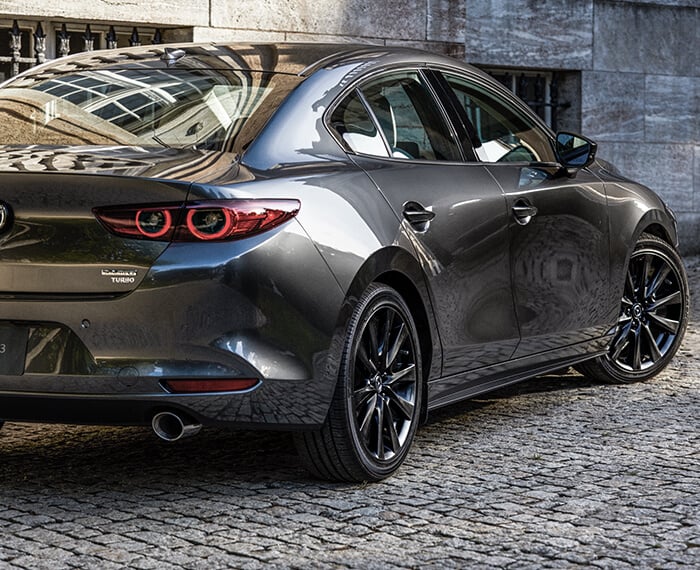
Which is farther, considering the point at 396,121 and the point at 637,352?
the point at 637,352

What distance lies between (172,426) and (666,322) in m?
3.62

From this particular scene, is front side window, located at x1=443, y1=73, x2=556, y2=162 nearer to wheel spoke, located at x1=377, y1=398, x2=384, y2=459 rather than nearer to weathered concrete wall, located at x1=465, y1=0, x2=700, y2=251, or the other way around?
wheel spoke, located at x1=377, y1=398, x2=384, y2=459

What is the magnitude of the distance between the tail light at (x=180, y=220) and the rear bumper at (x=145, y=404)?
0.47 m

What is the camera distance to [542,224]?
6520 millimetres

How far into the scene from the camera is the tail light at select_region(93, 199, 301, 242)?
4734 mm

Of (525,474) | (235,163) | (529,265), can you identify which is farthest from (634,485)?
(235,163)

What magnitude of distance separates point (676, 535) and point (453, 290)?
59.3 inches

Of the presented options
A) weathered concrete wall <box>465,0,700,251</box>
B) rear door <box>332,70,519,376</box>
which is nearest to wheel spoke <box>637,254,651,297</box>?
→ rear door <box>332,70,519,376</box>

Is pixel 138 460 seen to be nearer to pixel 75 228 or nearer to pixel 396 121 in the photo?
pixel 75 228

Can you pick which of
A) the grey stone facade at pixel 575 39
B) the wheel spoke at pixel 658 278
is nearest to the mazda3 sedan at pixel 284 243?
the wheel spoke at pixel 658 278

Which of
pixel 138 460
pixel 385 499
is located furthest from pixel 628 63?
pixel 385 499

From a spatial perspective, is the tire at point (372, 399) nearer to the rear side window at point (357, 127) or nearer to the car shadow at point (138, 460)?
the car shadow at point (138, 460)

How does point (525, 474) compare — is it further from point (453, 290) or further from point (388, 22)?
point (388, 22)

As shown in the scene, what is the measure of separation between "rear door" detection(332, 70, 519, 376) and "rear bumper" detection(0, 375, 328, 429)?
933 mm
